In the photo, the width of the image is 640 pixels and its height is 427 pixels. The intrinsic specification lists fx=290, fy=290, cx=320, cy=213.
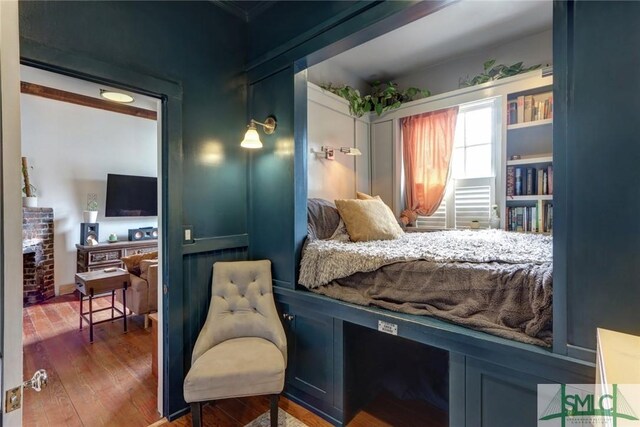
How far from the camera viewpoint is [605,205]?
1006 millimetres

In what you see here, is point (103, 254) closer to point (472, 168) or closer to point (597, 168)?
point (472, 168)

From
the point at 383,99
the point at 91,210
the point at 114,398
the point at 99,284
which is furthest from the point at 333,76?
the point at 91,210

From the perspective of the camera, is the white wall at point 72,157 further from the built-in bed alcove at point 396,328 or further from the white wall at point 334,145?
the built-in bed alcove at point 396,328

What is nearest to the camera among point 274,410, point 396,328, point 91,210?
point 396,328

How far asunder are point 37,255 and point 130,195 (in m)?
1.59

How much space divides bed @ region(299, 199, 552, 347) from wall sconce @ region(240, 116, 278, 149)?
0.80m

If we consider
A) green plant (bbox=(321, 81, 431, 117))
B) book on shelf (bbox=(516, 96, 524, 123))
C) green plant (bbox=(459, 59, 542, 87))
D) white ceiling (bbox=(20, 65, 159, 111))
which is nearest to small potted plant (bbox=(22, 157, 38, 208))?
white ceiling (bbox=(20, 65, 159, 111))

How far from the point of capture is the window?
3.22m

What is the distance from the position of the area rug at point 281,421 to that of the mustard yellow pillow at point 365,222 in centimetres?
129

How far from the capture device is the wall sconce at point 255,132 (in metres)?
2.02

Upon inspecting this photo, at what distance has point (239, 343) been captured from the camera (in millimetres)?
1867

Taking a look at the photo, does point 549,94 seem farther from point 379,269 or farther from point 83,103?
point 83,103

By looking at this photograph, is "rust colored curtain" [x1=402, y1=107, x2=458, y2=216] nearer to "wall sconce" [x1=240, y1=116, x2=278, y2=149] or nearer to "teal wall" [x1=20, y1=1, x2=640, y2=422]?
"teal wall" [x1=20, y1=1, x2=640, y2=422]

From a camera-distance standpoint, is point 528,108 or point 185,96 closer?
point 185,96
